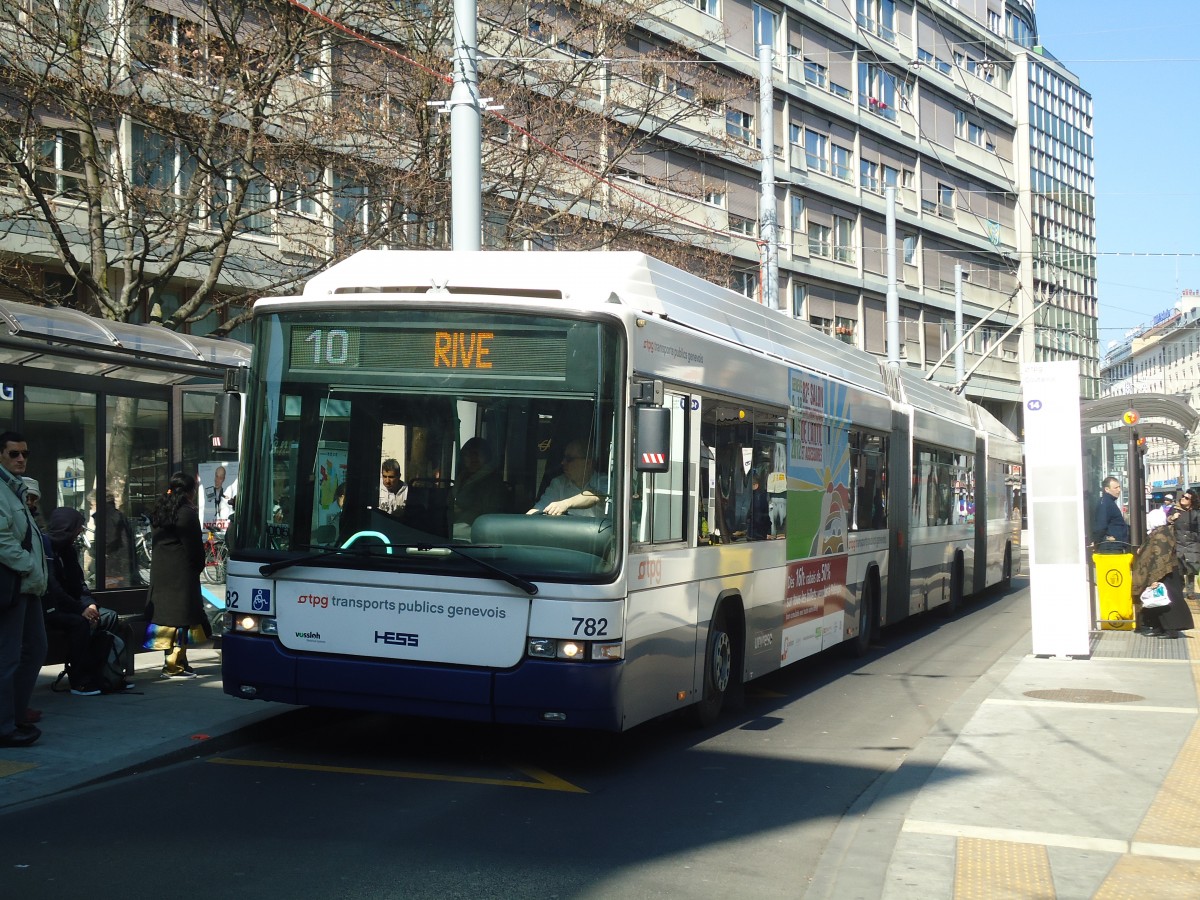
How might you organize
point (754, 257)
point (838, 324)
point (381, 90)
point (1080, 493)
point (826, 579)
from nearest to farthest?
point (826, 579), point (1080, 493), point (381, 90), point (754, 257), point (838, 324)

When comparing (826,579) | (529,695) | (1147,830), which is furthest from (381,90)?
(1147,830)

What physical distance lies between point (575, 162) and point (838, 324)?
31.0 meters

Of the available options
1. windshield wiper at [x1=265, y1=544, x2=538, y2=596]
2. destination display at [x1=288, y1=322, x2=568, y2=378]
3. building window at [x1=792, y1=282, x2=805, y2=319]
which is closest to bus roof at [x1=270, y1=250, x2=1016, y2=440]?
destination display at [x1=288, y1=322, x2=568, y2=378]

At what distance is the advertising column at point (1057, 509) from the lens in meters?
13.8

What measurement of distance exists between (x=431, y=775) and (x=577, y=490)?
5.98 feet

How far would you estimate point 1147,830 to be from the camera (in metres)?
6.76

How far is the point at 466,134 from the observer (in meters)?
13.6

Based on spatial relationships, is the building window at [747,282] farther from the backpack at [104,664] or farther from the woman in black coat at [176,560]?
the backpack at [104,664]

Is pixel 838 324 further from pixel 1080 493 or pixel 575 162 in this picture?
pixel 1080 493

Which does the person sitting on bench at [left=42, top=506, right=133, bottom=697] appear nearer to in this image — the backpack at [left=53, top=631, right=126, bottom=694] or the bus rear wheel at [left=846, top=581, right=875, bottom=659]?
the backpack at [left=53, top=631, right=126, bottom=694]

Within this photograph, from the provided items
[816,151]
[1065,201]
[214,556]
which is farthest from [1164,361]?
[214,556]

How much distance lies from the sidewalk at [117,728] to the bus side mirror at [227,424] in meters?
1.78

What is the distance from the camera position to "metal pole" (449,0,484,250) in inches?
529

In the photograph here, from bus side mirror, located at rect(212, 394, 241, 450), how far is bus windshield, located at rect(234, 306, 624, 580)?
90 mm
